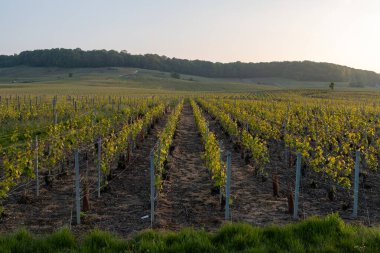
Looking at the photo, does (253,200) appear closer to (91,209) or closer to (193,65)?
(91,209)

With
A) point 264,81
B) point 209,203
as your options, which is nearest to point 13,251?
point 209,203

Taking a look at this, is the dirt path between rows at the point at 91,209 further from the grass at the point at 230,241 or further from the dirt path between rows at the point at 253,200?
the dirt path between rows at the point at 253,200

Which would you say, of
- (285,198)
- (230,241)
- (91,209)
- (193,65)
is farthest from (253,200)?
(193,65)

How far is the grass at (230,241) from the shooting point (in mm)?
5020

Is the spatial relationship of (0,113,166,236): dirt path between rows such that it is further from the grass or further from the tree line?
the tree line

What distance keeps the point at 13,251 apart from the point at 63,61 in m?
143

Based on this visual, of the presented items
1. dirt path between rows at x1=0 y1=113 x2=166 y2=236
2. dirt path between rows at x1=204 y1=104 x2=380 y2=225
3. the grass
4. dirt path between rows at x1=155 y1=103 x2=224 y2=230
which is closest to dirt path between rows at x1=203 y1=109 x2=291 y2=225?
dirt path between rows at x1=204 y1=104 x2=380 y2=225

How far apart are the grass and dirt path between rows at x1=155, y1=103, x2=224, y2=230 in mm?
1290

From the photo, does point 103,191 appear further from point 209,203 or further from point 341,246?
point 341,246

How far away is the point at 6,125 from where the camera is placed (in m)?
17.8

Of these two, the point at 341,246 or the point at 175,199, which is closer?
the point at 341,246

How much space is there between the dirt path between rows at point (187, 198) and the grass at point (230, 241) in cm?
129

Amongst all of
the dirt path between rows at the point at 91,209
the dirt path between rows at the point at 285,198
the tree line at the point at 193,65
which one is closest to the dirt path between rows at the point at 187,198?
the dirt path between rows at the point at 91,209

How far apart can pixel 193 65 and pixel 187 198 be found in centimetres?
15199
